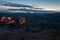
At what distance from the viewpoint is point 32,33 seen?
1998 millimetres

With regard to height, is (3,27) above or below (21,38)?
above

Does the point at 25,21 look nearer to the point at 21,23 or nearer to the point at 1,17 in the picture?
the point at 21,23

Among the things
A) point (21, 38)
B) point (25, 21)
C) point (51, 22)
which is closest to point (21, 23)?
point (25, 21)

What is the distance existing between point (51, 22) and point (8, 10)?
527mm

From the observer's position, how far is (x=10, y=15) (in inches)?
77.0

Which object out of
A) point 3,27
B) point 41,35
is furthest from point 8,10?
point 41,35

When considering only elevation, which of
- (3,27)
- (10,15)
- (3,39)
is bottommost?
(3,39)

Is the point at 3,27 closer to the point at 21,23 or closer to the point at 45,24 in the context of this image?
the point at 21,23

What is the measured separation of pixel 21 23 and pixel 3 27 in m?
0.22

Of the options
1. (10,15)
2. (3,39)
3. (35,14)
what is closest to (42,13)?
(35,14)

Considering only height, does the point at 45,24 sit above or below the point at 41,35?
above

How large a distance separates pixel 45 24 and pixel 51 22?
0.08m

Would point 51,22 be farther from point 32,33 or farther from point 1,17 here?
point 1,17

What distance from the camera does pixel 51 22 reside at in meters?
2.03
